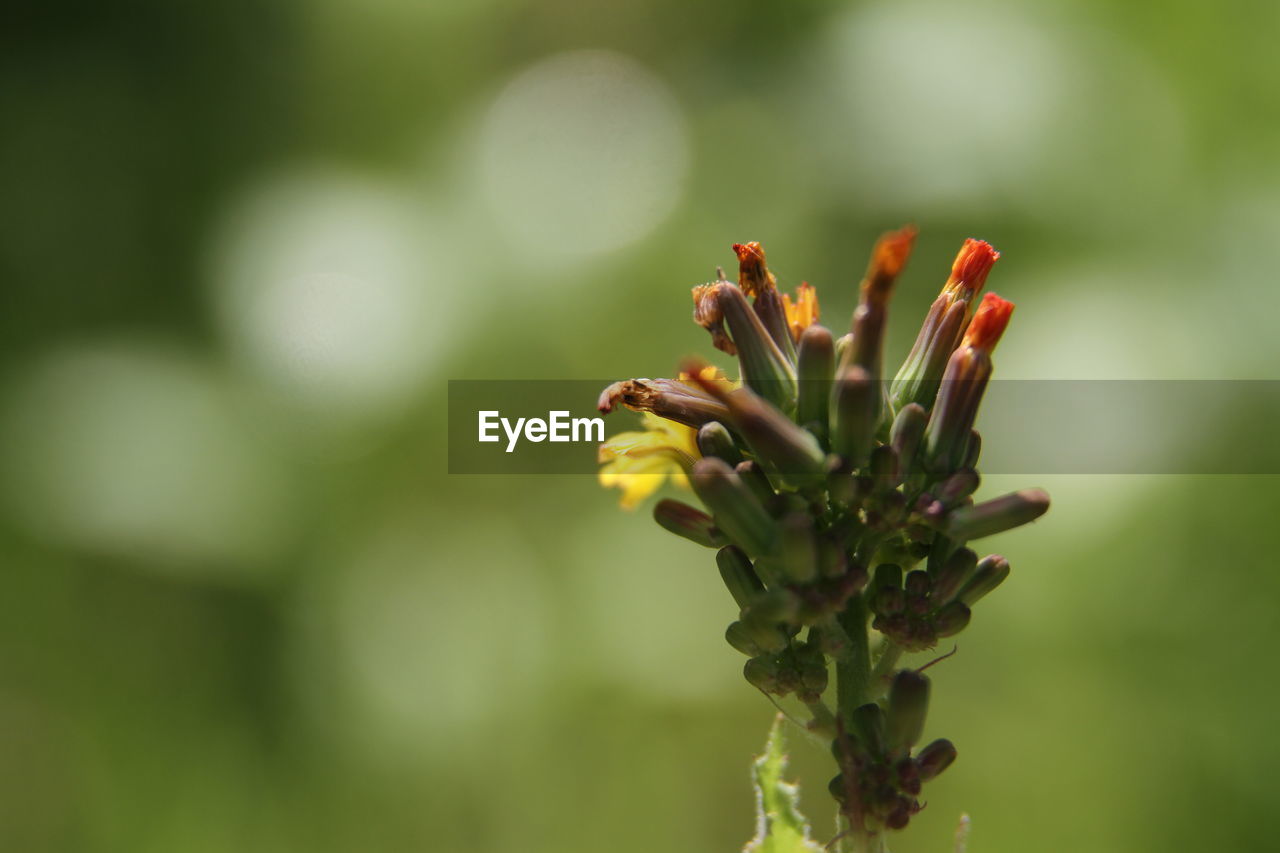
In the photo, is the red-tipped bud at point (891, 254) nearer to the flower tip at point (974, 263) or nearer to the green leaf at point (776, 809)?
the flower tip at point (974, 263)

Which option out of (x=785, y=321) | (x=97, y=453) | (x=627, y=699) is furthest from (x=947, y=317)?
(x=97, y=453)

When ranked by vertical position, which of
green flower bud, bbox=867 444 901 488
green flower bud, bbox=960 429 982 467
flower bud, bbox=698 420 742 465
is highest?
flower bud, bbox=698 420 742 465

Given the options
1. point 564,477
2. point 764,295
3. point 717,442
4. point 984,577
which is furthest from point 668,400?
point 564,477

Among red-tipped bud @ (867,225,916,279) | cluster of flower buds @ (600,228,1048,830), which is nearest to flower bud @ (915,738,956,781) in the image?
Result: cluster of flower buds @ (600,228,1048,830)

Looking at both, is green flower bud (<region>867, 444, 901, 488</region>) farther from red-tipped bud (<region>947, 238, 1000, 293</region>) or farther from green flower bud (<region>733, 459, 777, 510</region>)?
red-tipped bud (<region>947, 238, 1000, 293</region>)

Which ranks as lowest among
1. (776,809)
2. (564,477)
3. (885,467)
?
(776,809)

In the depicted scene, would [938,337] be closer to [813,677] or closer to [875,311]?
[875,311]

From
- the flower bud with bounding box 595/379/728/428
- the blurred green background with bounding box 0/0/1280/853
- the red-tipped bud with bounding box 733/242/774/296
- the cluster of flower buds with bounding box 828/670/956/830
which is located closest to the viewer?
the cluster of flower buds with bounding box 828/670/956/830
